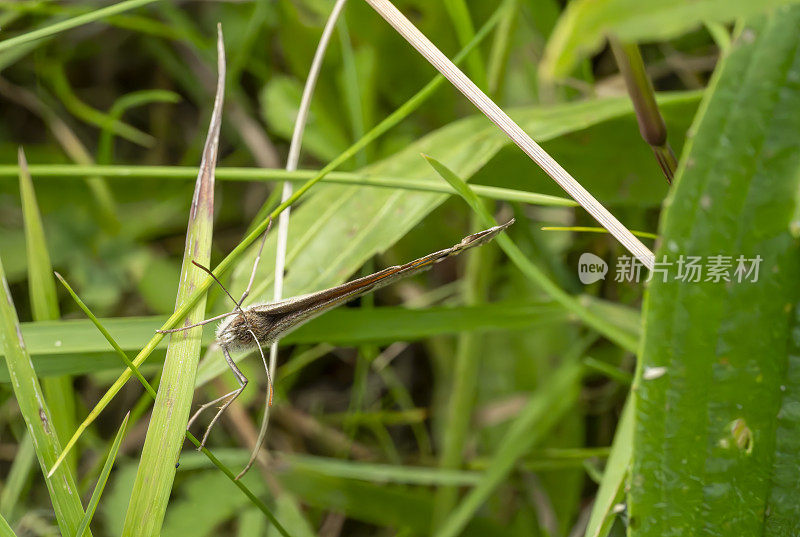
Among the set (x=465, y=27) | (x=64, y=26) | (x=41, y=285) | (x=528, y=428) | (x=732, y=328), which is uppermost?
(x=465, y=27)

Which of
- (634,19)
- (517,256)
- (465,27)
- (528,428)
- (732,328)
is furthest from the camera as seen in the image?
(528,428)

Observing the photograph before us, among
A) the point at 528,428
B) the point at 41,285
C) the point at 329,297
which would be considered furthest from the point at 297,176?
the point at 528,428

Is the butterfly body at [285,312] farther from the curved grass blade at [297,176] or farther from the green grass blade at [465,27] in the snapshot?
the green grass blade at [465,27]

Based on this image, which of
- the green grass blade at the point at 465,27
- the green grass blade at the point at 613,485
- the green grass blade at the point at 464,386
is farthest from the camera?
the green grass blade at the point at 464,386

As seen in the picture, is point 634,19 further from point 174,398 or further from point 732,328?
point 174,398

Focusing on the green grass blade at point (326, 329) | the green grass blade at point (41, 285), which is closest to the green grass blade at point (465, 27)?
the green grass blade at point (326, 329)

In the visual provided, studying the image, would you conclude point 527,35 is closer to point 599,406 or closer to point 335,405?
point 599,406

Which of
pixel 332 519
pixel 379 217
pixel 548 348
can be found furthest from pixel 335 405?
pixel 379 217
